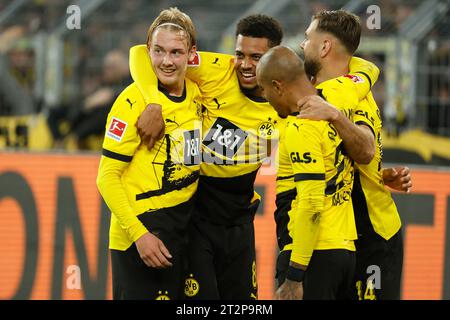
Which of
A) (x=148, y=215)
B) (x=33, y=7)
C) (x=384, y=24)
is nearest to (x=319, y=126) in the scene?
(x=148, y=215)

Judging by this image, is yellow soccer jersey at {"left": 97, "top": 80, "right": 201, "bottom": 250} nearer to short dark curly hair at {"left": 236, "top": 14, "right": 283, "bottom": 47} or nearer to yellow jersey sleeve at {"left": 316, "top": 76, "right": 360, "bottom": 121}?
short dark curly hair at {"left": 236, "top": 14, "right": 283, "bottom": 47}

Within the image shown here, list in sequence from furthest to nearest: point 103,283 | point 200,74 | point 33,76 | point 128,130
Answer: point 33,76
point 103,283
point 200,74
point 128,130

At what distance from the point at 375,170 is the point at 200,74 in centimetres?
111

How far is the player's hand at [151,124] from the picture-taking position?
4.75 meters

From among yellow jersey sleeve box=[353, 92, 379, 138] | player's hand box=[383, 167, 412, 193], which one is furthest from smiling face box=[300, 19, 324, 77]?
player's hand box=[383, 167, 412, 193]

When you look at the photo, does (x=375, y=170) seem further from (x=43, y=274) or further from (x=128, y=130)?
(x=43, y=274)

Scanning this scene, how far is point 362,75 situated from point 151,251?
56.1 inches

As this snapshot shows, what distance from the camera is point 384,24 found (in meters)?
8.56

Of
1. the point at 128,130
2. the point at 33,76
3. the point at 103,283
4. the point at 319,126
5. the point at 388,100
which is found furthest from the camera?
the point at 33,76

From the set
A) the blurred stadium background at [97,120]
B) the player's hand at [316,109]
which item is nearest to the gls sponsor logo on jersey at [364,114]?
the player's hand at [316,109]

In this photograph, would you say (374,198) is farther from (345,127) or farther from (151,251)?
(151,251)

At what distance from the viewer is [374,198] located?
5012mm

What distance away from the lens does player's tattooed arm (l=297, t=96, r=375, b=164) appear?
14.1 ft

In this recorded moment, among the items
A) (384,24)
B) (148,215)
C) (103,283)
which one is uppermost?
(384,24)
